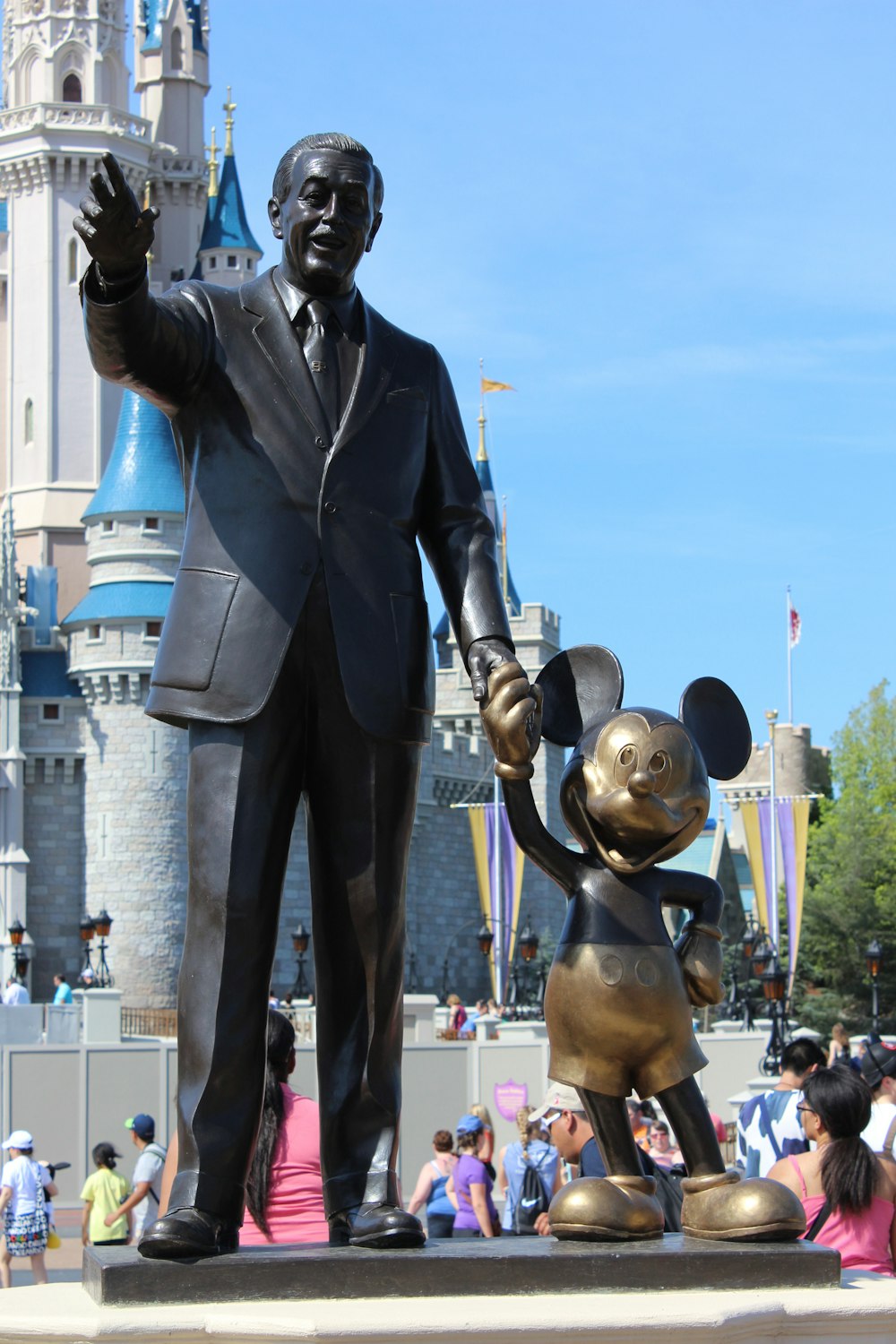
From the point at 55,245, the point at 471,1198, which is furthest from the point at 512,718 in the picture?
the point at 55,245

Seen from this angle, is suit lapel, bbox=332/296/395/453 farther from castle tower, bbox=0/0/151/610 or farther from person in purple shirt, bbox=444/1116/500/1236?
castle tower, bbox=0/0/151/610

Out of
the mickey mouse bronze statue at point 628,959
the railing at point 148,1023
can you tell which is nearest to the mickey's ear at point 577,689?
the mickey mouse bronze statue at point 628,959

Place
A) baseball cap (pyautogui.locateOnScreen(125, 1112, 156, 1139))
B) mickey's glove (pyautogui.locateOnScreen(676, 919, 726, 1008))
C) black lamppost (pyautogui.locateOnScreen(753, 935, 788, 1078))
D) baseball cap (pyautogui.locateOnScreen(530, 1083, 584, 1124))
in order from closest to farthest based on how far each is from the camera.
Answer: mickey's glove (pyautogui.locateOnScreen(676, 919, 726, 1008)), baseball cap (pyautogui.locateOnScreen(530, 1083, 584, 1124)), baseball cap (pyautogui.locateOnScreen(125, 1112, 156, 1139)), black lamppost (pyautogui.locateOnScreen(753, 935, 788, 1078))

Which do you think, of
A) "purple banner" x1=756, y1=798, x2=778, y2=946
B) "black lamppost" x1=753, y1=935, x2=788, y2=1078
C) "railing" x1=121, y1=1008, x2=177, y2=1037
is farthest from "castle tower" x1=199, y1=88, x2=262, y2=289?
"black lamppost" x1=753, y1=935, x2=788, y2=1078

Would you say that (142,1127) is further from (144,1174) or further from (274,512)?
(274,512)

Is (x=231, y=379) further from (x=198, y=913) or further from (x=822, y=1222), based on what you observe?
(x=822, y=1222)

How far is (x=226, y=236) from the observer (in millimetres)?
45906

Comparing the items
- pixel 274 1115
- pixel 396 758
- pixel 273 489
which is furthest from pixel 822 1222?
pixel 273 489

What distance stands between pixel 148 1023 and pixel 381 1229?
31.6 meters

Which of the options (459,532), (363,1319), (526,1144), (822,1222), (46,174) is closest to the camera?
(363,1319)

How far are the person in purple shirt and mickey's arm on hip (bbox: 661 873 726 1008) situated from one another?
151 inches

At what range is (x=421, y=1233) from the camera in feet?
11.6

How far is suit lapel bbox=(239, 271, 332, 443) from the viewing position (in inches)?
151

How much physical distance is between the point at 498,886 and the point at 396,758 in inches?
1234
